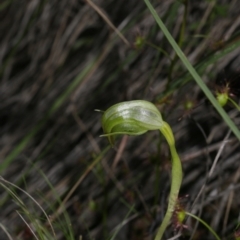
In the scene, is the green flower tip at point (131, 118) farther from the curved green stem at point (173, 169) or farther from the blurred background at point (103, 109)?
the blurred background at point (103, 109)

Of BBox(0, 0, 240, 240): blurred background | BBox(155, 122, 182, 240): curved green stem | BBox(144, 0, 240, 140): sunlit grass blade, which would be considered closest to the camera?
BBox(144, 0, 240, 140): sunlit grass blade

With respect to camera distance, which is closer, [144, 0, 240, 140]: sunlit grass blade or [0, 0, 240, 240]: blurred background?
[144, 0, 240, 140]: sunlit grass blade

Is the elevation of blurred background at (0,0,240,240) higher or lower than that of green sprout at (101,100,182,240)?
lower

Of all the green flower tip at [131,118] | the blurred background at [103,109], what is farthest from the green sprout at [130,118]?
the blurred background at [103,109]

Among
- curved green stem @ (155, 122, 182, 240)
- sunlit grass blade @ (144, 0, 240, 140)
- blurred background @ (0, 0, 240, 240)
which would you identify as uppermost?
sunlit grass blade @ (144, 0, 240, 140)

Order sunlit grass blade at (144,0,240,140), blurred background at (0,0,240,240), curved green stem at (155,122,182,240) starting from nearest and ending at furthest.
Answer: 1. sunlit grass blade at (144,0,240,140)
2. curved green stem at (155,122,182,240)
3. blurred background at (0,0,240,240)

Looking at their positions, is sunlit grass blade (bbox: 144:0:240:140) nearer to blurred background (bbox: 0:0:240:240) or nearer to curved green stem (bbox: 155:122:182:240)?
curved green stem (bbox: 155:122:182:240)

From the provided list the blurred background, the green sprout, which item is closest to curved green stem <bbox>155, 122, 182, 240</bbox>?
the green sprout
